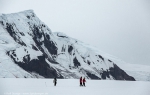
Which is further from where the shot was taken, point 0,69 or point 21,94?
point 0,69

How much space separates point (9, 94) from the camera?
28.6 meters

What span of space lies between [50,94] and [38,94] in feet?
5.07

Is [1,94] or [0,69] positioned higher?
[0,69]

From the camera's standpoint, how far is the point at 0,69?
199125mm

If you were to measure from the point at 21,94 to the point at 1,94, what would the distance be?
261cm

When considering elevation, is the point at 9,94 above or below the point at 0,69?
below

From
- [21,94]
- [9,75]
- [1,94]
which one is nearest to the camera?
[1,94]

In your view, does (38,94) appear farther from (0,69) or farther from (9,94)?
(0,69)

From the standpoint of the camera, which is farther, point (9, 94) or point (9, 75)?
point (9, 75)

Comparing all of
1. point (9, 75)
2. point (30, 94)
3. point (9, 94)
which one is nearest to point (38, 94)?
point (30, 94)

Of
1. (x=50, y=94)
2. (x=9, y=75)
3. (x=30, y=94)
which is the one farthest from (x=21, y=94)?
(x=9, y=75)

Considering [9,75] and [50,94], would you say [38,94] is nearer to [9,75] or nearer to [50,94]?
[50,94]

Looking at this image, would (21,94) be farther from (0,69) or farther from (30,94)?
(0,69)

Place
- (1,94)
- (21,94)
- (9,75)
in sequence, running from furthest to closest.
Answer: (9,75), (21,94), (1,94)
